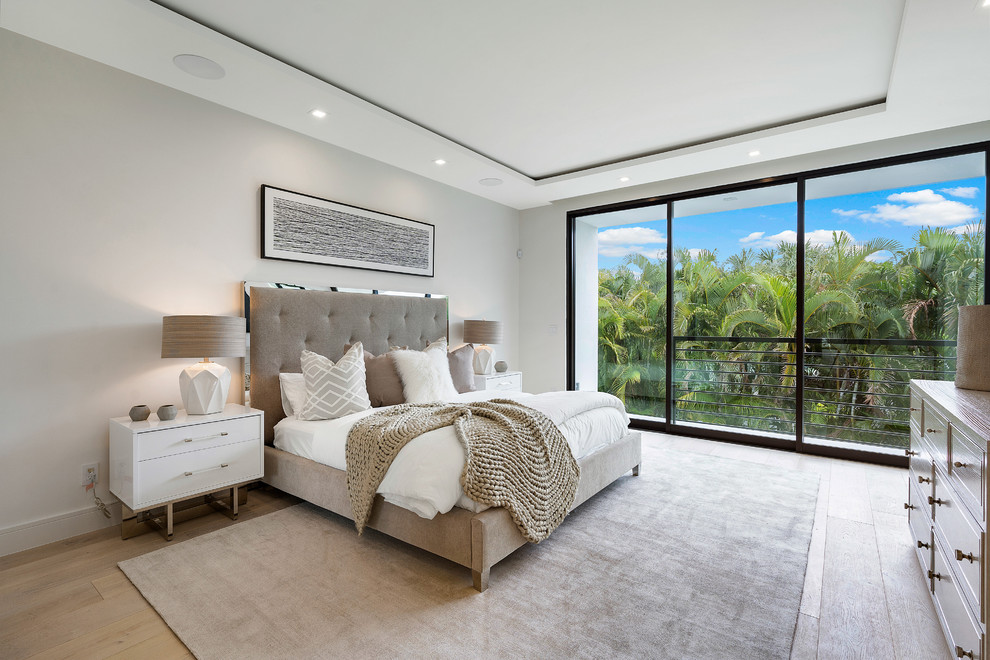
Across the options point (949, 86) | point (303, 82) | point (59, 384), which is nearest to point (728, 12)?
point (949, 86)

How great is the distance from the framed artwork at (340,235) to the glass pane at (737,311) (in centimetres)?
264

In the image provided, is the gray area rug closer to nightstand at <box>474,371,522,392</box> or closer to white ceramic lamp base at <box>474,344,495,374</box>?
nightstand at <box>474,371,522,392</box>

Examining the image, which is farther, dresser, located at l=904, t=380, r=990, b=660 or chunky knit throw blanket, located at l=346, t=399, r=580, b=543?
chunky knit throw blanket, located at l=346, t=399, r=580, b=543

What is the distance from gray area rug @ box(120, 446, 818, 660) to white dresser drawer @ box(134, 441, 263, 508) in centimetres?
27

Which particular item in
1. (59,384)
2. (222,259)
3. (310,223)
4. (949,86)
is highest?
(949,86)

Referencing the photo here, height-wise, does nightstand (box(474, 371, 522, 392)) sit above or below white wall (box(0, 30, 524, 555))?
below

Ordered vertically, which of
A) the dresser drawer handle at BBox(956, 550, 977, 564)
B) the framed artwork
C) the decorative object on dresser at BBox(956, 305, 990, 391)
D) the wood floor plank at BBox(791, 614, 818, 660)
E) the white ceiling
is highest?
the white ceiling

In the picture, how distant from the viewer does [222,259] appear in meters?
3.10

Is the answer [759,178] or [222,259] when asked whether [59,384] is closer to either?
[222,259]

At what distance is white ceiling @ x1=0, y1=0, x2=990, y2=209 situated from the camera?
2229mm

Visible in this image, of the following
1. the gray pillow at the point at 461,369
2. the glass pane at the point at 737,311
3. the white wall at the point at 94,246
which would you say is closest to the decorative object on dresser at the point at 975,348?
the glass pane at the point at 737,311

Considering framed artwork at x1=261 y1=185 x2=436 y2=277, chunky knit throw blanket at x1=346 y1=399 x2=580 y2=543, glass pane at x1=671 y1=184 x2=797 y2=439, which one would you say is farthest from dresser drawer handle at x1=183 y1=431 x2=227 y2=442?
glass pane at x1=671 y1=184 x2=797 y2=439

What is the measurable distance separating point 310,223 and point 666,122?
2.76 meters

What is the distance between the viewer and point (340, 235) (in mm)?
3742
